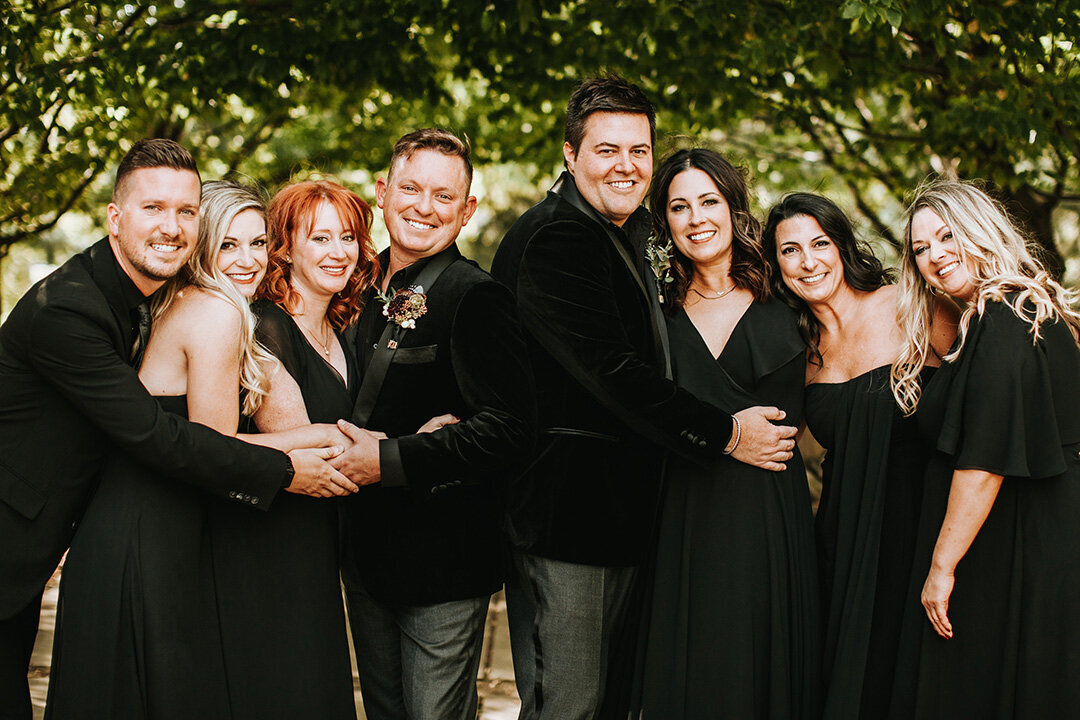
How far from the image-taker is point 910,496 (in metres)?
3.48

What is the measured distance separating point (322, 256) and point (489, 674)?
3.33 metres

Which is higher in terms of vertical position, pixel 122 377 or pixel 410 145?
pixel 410 145

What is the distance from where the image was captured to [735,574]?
3.43 m

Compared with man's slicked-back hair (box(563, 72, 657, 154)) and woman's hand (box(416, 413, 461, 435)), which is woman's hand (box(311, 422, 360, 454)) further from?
man's slicked-back hair (box(563, 72, 657, 154))

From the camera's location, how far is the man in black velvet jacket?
3.21 metres

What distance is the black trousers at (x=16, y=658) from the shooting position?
3.00 metres

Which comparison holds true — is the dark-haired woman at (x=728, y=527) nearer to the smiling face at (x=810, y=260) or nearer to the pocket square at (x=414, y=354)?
the smiling face at (x=810, y=260)

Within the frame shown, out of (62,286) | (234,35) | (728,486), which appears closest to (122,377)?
(62,286)

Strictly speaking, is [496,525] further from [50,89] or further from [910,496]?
[50,89]

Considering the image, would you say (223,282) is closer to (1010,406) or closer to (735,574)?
(735,574)

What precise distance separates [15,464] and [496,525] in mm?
1600

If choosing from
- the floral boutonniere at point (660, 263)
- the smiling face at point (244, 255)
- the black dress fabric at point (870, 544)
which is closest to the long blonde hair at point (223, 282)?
the smiling face at point (244, 255)

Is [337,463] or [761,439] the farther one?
[761,439]

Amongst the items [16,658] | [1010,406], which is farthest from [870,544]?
[16,658]
